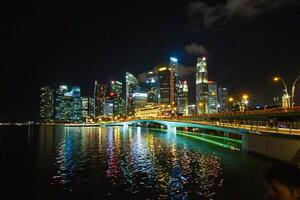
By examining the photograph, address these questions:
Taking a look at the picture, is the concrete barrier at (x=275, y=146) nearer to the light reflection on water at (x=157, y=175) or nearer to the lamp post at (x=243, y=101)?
the light reflection on water at (x=157, y=175)

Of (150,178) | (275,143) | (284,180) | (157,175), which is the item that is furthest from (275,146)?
(284,180)

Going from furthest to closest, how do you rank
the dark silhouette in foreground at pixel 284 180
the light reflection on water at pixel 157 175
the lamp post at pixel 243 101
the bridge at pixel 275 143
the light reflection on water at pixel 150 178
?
the lamp post at pixel 243 101 < the bridge at pixel 275 143 < the light reflection on water at pixel 157 175 < the light reflection on water at pixel 150 178 < the dark silhouette in foreground at pixel 284 180

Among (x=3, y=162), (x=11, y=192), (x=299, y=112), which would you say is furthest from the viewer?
(x=299, y=112)

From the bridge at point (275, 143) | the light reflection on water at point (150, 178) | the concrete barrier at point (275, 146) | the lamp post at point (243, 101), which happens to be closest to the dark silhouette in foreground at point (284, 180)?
the light reflection on water at point (150, 178)

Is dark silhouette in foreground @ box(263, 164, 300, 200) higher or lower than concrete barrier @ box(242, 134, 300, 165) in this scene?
higher

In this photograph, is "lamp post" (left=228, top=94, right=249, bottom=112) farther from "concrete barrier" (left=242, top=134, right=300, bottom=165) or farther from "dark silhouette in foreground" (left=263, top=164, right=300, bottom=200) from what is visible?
"dark silhouette in foreground" (left=263, top=164, right=300, bottom=200)

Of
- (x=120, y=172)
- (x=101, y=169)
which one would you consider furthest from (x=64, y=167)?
(x=120, y=172)

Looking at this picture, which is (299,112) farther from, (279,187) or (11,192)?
(279,187)

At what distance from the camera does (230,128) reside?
228ft

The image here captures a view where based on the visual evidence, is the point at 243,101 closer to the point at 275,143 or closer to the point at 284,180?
the point at 275,143

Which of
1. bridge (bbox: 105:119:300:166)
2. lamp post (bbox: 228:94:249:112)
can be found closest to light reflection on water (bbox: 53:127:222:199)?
bridge (bbox: 105:119:300:166)

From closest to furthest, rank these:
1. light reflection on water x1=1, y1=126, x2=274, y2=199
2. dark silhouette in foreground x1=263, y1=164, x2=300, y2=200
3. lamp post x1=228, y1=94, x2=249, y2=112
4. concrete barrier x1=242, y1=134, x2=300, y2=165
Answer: dark silhouette in foreground x1=263, y1=164, x2=300, y2=200 → light reflection on water x1=1, y1=126, x2=274, y2=199 → concrete barrier x1=242, y1=134, x2=300, y2=165 → lamp post x1=228, y1=94, x2=249, y2=112

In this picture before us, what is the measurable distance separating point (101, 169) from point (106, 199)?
51.4 feet

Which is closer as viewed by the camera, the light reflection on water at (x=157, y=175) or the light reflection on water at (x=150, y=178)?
the light reflection on water at (x=150, y=178)
